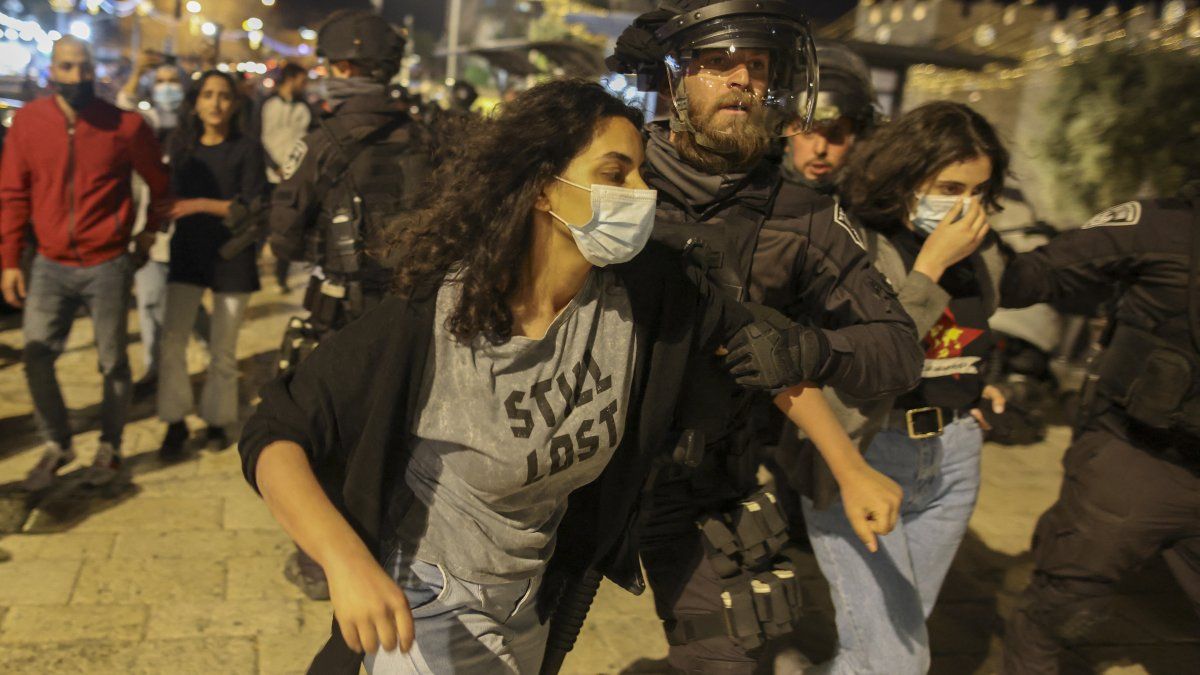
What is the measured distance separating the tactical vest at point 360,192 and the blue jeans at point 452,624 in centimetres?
212

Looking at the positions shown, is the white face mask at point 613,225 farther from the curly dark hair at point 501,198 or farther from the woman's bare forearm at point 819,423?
the woman's bare forearm at point 819,423

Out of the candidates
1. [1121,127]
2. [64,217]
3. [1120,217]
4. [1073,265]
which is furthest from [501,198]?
[1121,127]

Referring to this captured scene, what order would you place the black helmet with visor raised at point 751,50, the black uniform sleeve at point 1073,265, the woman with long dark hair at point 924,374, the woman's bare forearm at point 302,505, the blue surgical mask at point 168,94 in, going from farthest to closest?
the blue surgical mask at point 168,94
the black uniform sleeve at point 1073,265
the woman with long dark hair at point 924,374
the black helmet with visor raised at point 751,50
the woman's bare forearm at point 302,505

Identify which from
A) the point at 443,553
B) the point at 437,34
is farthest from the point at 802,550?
the point at 437,34

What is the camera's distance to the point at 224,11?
41.3 metres

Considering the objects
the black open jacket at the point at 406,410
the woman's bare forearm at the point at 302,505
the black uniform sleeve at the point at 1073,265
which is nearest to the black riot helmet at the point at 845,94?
the black uniform sleeve at the point at 1073,265

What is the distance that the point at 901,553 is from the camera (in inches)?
113

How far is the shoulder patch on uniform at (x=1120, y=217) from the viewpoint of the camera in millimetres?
3154

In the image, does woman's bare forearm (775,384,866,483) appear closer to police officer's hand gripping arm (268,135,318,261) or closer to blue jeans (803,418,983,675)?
blue jeans (803,418,983,675)

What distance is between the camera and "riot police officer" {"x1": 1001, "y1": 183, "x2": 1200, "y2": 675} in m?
3.03

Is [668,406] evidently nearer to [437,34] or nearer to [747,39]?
[747,39]

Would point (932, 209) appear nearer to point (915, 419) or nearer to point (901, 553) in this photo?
point (915, 419)

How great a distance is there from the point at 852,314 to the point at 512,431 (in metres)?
0.97

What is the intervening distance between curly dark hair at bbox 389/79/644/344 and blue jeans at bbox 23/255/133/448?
3.46m
